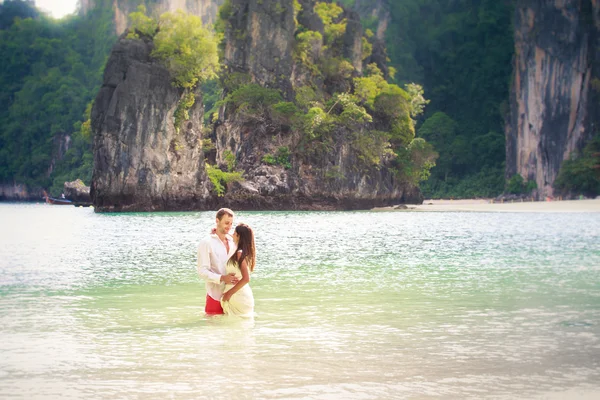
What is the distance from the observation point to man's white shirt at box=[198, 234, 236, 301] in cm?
1020

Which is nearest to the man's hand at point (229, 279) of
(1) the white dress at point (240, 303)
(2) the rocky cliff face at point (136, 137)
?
(1) the white dress at point (240, 303)

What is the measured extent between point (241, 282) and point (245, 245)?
56cm

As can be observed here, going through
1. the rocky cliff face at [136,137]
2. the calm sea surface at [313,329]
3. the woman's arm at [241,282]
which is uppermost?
the rocky cliff face at [136,137]

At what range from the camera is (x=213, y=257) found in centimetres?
1029

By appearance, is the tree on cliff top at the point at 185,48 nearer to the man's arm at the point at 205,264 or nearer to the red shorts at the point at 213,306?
the red shorts at the point at 213,306

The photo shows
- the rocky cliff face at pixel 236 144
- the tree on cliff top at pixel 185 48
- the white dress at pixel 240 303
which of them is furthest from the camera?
the tree on cliff top at pixel 185 48

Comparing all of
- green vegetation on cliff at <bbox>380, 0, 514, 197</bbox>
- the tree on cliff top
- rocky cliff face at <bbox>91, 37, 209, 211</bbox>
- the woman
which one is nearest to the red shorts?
the woman

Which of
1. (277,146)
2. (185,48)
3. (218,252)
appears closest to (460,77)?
(277,146)

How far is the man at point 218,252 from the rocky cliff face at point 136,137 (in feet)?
140

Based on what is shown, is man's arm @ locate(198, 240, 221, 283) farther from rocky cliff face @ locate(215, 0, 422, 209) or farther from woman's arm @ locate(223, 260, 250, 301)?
rocky cliff face @ locate(215, 0, 422, 209)

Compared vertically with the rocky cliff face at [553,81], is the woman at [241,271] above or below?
below

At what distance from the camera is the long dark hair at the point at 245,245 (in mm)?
9883

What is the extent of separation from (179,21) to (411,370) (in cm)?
4801

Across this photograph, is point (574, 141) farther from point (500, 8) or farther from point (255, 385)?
point (255, 385)
